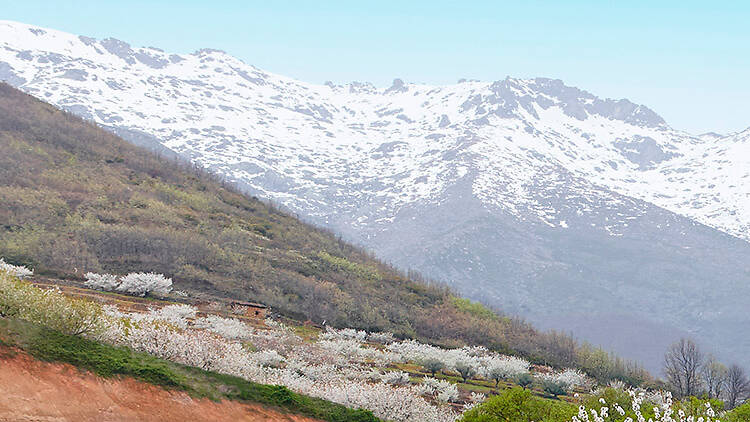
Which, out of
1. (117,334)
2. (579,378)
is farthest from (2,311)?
(579,378)

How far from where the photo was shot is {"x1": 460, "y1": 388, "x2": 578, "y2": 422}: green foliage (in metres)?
15.2

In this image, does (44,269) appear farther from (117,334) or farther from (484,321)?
(484,321)

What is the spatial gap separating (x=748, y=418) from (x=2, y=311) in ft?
55.0

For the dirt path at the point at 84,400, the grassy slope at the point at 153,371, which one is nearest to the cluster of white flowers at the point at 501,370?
the grassy slope at the point at 153,371

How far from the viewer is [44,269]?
1332 inches

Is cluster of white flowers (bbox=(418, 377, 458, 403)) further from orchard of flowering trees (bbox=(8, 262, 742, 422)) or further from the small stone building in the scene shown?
the small stone building

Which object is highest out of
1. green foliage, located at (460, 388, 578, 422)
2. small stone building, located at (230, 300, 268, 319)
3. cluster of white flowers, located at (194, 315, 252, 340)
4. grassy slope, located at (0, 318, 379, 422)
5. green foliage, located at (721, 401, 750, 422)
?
green foliage, located at (721, 401, 750, 422)

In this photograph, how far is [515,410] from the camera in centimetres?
1536

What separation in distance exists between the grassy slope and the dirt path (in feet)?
0.76

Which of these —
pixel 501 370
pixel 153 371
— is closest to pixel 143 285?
pixel 501 370

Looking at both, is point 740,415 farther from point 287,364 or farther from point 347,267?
point 347,267

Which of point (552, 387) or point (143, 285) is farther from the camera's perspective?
point (143, 285)

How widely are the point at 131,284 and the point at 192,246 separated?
1369 centimetres

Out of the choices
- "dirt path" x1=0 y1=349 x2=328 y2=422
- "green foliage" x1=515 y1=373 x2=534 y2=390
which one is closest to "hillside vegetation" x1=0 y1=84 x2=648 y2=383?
"green foliage" x1=515 y1=373 x2=534 y2=390
